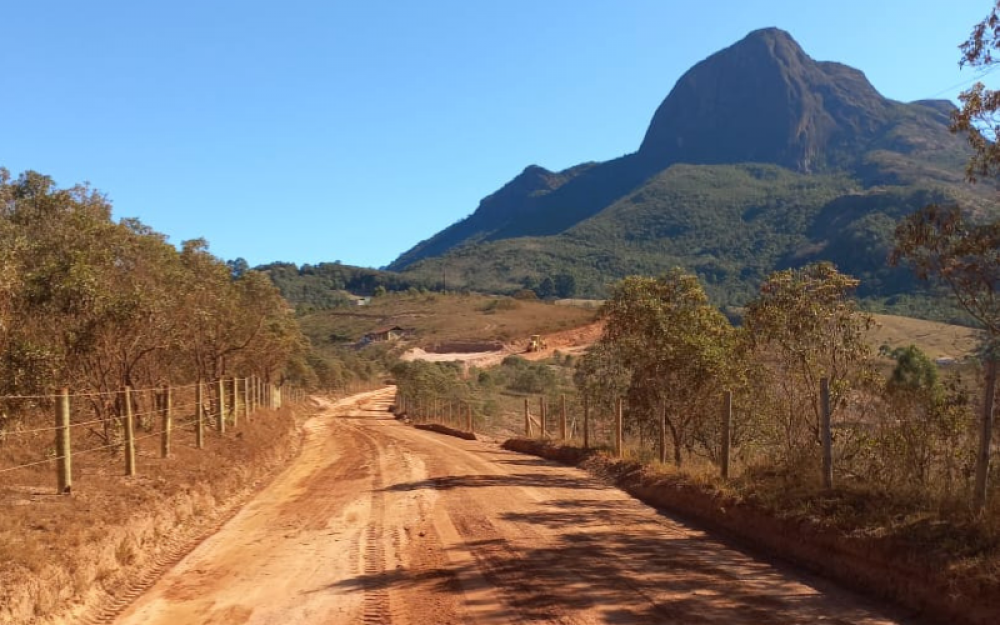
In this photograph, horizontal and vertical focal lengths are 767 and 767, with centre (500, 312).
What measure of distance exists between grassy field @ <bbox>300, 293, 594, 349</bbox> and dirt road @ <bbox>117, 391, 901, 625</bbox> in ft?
282

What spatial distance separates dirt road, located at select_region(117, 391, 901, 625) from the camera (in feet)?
24.2

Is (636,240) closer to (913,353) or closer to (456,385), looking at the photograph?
(456,385)

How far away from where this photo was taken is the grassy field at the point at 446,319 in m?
103

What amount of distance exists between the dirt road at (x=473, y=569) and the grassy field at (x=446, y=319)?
85.9 metres

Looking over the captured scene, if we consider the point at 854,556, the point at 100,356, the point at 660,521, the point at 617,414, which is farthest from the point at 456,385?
the point at 854,556

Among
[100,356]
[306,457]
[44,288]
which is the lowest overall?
[306,457]

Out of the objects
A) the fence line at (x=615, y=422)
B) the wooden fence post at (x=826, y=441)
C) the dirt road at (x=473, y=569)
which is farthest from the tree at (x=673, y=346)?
the wooden fence post at (x=826, y=441)

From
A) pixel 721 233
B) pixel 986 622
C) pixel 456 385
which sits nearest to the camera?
pixel 986 622

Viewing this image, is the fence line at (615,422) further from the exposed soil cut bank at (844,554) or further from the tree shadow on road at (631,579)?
the tree shadow on road at (631,579)

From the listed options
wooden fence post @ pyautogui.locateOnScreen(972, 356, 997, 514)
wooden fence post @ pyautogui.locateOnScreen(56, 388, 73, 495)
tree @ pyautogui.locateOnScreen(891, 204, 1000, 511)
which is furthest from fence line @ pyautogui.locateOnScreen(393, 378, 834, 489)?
wooden fence post @ pyautogui.locateOnScreen(56, 388, 73, 495)

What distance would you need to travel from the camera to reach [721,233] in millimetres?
165875

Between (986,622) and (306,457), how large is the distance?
20898 mm

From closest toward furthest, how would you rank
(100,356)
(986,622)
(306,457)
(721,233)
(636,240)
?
(986,622) < (100,356) < (306,457) < (721,233) < (636,240)

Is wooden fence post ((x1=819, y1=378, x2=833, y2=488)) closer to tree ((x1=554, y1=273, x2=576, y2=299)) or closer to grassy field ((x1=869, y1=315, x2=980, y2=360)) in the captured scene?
grassy field ((x1=869, y1=315, x2=980, y2=360))
